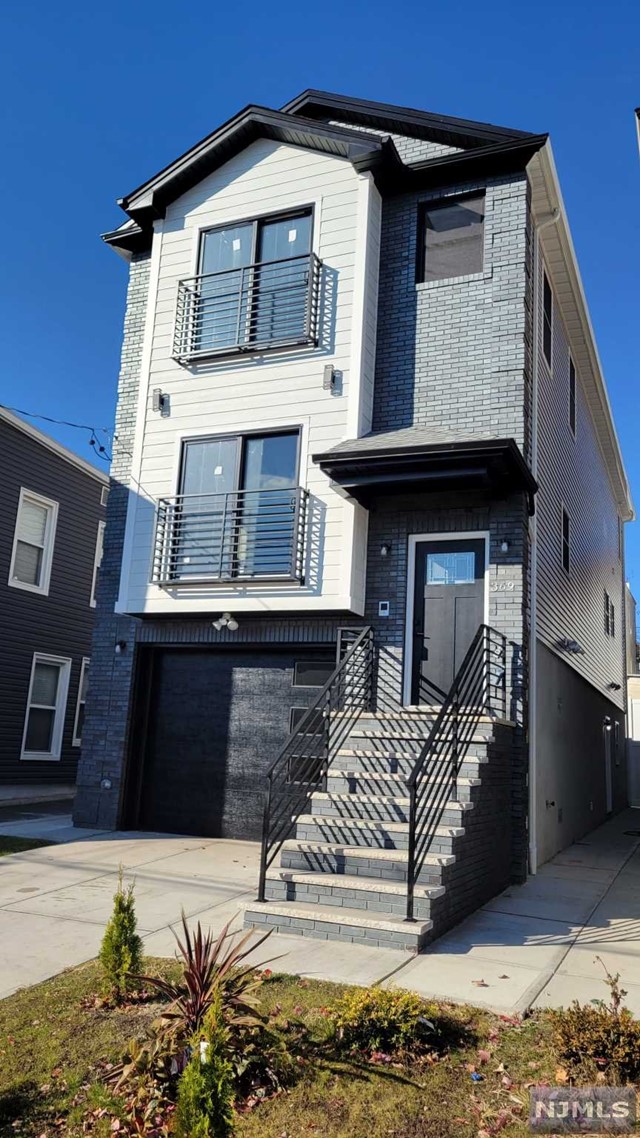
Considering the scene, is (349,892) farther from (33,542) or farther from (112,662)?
(33,542)

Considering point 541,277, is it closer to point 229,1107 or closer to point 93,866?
point 93,866

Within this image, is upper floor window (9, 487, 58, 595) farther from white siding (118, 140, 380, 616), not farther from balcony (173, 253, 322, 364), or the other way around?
balcony (173, 253, 322, 364)

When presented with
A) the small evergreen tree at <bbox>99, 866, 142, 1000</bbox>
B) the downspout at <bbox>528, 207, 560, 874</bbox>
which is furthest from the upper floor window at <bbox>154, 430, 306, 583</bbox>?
the small evergreen tree at <bbox>99, 866, 142, 1000</bbox>

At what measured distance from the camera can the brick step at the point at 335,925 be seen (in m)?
5.69

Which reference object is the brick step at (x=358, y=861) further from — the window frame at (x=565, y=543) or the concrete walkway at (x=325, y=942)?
the window frame at (x=565, y=543)

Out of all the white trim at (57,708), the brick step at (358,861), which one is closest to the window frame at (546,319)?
the brick step at (358,861)

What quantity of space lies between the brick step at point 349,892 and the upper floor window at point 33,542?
10.8 m

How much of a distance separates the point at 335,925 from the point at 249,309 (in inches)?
314

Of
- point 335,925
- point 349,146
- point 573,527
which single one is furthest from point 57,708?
point 335,925

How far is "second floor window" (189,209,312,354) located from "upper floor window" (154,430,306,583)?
1372mm

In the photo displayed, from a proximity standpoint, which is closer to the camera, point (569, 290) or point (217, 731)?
point (217, 731)

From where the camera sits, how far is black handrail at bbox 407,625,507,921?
601cm

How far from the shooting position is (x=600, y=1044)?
3777mm

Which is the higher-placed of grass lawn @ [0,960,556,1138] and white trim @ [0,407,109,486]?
white trim @ [0,407,109,486]
